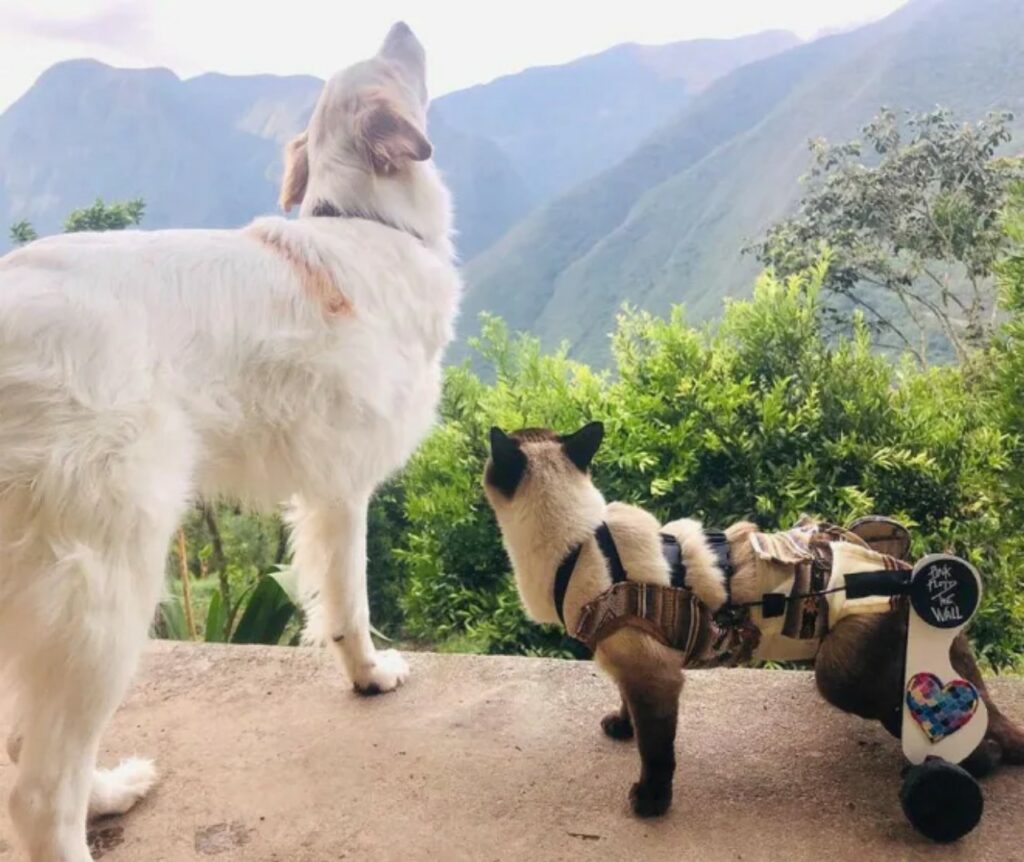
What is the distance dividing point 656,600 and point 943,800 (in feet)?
1.87

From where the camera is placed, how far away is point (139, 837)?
63.9 inches

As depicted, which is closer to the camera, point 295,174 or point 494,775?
point 494,775

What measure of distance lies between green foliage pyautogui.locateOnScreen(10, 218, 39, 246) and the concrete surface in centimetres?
187

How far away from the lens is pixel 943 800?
1.41 meters

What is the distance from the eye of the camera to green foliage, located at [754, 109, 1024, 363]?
373cm

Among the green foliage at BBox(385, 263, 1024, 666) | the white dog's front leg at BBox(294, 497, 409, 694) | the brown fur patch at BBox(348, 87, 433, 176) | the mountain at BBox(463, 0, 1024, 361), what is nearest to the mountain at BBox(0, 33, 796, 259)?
the mountain at BBox(463, 0, 1024, 361)

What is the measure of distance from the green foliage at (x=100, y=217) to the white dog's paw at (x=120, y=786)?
6.96ft

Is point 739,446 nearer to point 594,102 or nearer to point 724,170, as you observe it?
point 724,170

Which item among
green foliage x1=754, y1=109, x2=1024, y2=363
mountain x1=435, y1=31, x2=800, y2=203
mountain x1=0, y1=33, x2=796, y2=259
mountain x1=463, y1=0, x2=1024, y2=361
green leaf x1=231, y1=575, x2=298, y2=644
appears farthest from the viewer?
mountain x1=435, y1=31, x2=800, y2=203

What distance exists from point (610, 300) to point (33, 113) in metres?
3.11

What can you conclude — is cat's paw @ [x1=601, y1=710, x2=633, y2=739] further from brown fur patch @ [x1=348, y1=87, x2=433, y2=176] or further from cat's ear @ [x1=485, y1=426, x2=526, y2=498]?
brown fur patch @ [x1=348, y1=87, x2=433, y2=176]

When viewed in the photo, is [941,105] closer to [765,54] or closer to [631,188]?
[765,54]

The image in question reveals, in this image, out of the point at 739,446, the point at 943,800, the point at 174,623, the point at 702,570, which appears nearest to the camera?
the point at 943,800

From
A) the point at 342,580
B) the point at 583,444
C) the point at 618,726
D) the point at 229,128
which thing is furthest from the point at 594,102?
the point at 618,726
